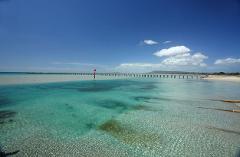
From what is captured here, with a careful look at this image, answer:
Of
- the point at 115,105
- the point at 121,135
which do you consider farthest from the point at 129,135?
the point at 115,105

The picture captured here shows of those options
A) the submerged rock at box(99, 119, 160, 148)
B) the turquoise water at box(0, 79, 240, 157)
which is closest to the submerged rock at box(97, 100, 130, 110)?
the turquoise water at box(0, 79, 240, 157)

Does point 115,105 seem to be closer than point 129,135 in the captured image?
No

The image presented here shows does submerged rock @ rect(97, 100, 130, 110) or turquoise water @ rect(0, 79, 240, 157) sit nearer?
turquoise water @ rect(0, 79, 240, 157)

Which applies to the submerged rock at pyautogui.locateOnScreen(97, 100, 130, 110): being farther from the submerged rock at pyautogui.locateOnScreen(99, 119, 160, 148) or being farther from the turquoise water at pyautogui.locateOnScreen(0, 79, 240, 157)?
the submerged rock at pyautogui.locateOnScreen(99, 119, 160, 148)

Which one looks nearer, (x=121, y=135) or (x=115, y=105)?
(x=121, y=135)

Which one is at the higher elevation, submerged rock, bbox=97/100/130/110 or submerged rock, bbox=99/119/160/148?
submerged rock, bbox=99/119/160/148

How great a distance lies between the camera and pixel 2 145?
18.3 feet

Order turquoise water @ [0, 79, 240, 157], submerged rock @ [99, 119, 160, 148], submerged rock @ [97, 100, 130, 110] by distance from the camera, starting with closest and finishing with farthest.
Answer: turquoise water @ [0, 79, 240, 157], submerged rock @ [99, 119, 160, 148], submerged rock @ [97, 100, 130, 110]

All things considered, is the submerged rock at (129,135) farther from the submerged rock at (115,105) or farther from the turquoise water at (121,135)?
the submerged rock at (115,105)

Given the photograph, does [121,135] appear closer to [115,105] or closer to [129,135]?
[129,135]

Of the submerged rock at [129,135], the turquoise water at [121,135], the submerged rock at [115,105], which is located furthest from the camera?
the submerged rock at [115,105]

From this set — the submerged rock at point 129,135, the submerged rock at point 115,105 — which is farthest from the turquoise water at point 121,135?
the submerged rock at point 115,105

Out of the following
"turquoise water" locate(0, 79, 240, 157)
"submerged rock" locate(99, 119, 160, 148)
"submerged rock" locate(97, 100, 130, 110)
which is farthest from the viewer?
"submerged rock" locate(97, 100, 130, 110)

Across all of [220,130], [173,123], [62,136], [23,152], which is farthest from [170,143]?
[23,152]
